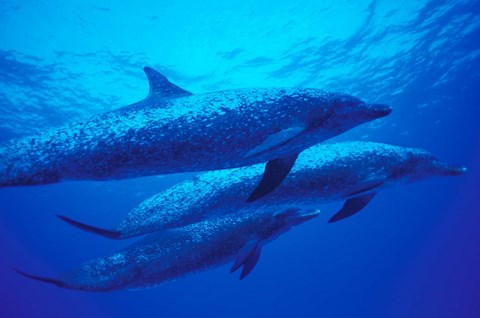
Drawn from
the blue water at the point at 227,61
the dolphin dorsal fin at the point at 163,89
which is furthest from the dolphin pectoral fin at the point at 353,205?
the blue water at the point at 227,61

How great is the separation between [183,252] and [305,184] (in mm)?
2704

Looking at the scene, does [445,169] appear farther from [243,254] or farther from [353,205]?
[243,254]

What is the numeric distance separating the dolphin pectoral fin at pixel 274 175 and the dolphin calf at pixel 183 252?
2349 millimetres

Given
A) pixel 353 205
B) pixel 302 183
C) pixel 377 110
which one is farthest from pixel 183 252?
pixel 377 110

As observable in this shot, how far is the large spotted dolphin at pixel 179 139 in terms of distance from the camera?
303cm

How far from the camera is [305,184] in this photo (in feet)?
18.4

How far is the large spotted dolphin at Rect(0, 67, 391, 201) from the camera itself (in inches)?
119

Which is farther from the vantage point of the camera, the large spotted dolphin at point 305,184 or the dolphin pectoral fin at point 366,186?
the dolphin pectoral fin at point 366,186

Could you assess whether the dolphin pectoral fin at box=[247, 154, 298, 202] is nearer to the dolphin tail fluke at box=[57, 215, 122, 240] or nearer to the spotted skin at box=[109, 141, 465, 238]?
the spotted skin at box=[109, 141, 465, 238]

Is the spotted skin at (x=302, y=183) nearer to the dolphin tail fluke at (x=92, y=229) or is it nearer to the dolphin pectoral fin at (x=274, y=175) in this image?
the dolphin tail fluke at (x=92, y=229)

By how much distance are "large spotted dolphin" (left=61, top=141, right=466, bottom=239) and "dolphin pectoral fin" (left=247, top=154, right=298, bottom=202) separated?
4.87 feet

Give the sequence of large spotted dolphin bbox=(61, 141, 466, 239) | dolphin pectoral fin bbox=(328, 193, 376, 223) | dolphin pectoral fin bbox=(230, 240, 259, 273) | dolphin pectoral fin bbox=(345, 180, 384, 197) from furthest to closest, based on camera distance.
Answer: dolphin pectoral fin bbox=(328, 193, 376, 223), dolphin pectoral fin bbox=(230, 240, 259, 273), dolphin pectoral fin bbox=(345, 180, 384, 197), large spotted dolphin bbox=(61, 141, 466, 239)

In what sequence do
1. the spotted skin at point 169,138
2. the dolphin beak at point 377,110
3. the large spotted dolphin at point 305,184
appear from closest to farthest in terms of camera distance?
the spotted skin at point 169,138, the dolphin beak at point 377,110, the large spotted dolphin at point 305,184

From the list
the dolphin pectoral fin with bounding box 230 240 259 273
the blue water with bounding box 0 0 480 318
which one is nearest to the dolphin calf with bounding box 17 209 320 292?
the dolphin pectoral fin with bounding box 230 240 259 273
